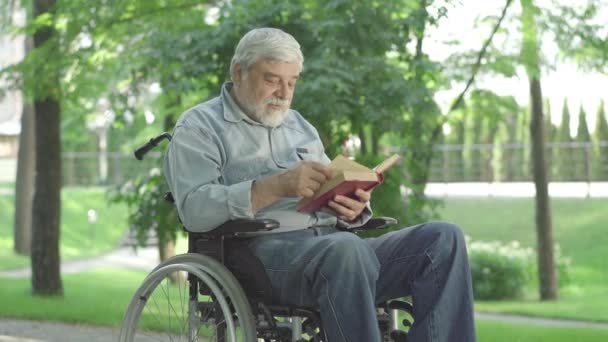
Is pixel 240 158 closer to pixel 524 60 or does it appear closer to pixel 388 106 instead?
pixel 388 106

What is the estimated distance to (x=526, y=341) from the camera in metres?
6.62

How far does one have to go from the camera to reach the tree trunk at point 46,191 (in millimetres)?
9336

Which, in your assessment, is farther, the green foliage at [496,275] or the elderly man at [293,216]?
the green foliage at [496,275]

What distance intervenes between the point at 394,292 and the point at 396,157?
422 millimetres

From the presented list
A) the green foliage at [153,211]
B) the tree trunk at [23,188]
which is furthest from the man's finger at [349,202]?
the tree trunk at [23,188]

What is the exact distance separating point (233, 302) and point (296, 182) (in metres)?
0.41

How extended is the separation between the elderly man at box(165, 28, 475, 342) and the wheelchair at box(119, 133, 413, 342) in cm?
5

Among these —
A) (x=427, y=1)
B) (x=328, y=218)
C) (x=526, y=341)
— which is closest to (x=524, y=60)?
(x=427, y=1)

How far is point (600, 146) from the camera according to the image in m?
24.1

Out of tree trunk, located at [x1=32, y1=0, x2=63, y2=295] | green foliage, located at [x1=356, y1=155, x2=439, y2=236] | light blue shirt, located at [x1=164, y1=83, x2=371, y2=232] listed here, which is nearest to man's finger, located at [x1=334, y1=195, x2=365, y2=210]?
light blue shirt, located at [x1=164, y1=83, x2=371, y2=232]

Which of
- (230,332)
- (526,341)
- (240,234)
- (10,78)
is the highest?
(10,78)

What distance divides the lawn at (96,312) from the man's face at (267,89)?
3.45 metres

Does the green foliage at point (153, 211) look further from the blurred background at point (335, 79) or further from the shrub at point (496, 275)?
the shrub at point (496, 275)

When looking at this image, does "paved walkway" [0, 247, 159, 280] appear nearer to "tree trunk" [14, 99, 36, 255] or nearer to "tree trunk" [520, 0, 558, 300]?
"tree trunk" [14, 99, 36, 255]
